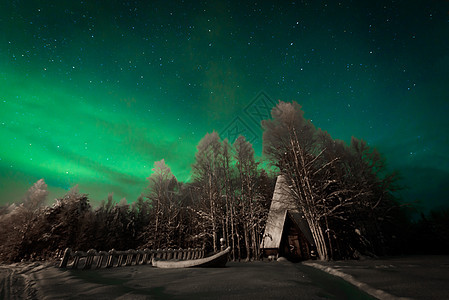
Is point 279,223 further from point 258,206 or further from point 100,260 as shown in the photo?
point 100,260

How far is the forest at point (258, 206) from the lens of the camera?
525 inches

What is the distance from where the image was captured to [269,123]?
14242 mm

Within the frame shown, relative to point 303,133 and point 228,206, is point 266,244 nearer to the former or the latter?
point 228,206

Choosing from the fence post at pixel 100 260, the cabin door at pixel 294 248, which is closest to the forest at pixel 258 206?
the cabin door at pixel 294 248

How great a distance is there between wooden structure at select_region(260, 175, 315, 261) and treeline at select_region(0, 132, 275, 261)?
115 cm

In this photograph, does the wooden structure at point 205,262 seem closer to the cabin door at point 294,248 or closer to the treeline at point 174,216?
the treeline at point 174,216

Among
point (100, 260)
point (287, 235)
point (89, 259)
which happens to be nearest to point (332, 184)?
point (287, 235)

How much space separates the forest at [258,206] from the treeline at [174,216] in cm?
11

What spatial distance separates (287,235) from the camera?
14305 mm

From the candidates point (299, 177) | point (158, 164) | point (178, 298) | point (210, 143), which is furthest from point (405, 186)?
point (158, 164)

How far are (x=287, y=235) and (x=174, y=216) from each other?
12.7 metres

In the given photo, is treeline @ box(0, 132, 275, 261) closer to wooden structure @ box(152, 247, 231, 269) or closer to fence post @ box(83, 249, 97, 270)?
wooden structure @ box(152, 247, 231, 269)

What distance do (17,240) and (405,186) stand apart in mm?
39298

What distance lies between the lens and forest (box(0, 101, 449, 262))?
13336mm
